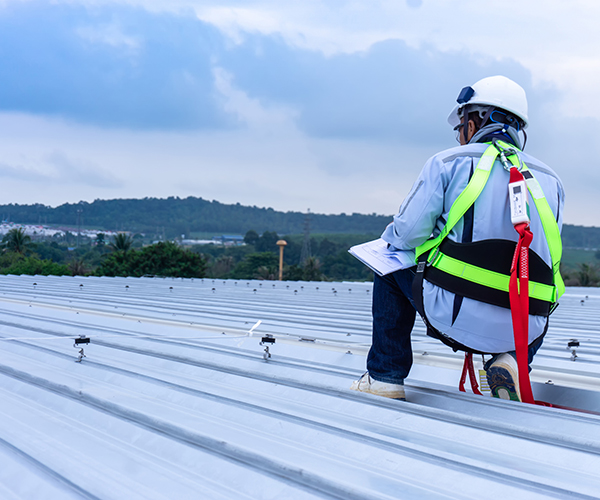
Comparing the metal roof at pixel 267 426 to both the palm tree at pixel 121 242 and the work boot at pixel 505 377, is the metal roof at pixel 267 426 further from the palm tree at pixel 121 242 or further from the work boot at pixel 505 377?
the palm tree at pixel 121 242

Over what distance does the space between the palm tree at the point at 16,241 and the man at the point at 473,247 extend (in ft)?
189

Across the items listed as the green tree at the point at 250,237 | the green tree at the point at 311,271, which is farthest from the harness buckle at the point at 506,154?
the green tree at the point at 250,237

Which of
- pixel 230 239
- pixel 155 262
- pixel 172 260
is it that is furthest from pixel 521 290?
pixel 230 239

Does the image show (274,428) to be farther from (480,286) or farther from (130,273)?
(130,273)

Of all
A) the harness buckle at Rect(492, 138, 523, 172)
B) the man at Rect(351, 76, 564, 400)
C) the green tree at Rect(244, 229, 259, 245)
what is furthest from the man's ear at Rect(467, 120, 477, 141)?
the green tree at Rect(244, 229, 259, 245)

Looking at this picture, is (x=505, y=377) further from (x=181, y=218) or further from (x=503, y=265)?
(x=181, y=218)

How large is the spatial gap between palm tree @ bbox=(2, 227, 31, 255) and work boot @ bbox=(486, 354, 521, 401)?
58.0 m

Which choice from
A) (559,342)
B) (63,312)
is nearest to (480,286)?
(559,342)

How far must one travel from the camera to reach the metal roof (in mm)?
1571

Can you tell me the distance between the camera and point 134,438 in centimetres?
190

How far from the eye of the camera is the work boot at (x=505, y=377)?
2234 mm

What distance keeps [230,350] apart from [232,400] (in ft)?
3.43

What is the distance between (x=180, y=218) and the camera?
9144 centimetres

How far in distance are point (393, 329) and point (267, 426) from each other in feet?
2.19
